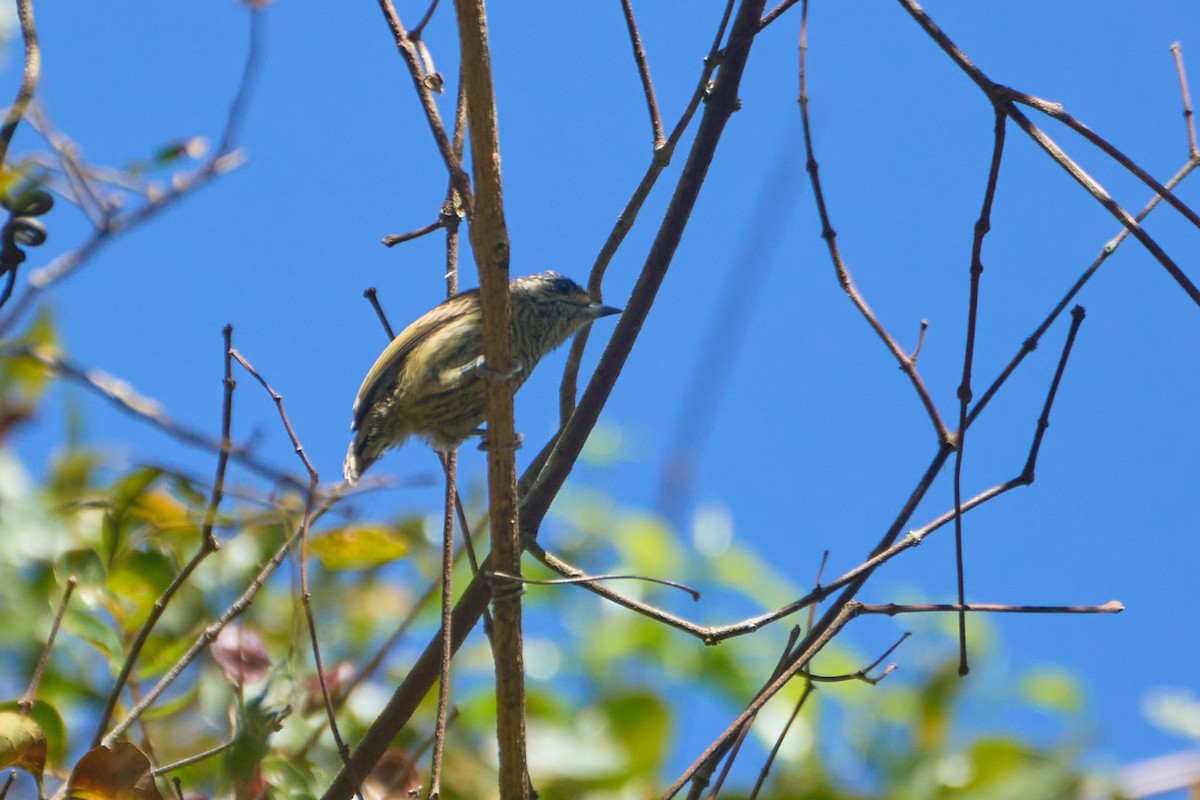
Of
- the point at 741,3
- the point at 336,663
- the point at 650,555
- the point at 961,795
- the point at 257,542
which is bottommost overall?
the point at 961,795

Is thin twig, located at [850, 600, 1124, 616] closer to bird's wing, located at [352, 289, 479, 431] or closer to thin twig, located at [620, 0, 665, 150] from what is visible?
thin twig, located at [620, 0, 665, 150]

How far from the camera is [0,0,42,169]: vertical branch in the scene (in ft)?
7.77

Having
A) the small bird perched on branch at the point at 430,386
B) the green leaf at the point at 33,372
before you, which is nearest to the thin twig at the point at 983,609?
the small bird perched on branch at the point at 430,386

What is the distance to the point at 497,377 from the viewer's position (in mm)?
2447

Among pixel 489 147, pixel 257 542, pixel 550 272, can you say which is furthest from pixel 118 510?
pixel 550 272

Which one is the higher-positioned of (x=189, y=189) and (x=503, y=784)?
(x=189, y=189)

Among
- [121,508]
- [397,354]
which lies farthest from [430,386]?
[121,508]

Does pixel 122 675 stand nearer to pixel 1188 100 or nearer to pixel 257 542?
pixel 257 542

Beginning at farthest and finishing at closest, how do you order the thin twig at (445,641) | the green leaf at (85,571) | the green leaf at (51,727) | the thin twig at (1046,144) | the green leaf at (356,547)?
the green leaf at (356,547)
the green leaf at (85,571)
the green leaf at (51,727)
the thin twig at (445,641)
the thin twig at (1046,144)

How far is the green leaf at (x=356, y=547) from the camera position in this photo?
3.04 m

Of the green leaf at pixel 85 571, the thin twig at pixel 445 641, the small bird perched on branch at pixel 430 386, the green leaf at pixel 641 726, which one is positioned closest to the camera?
the thin twig at pixel 445 641

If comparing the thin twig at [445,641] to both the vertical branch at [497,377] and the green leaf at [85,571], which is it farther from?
the green leaf at [85,571]

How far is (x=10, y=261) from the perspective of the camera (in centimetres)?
248

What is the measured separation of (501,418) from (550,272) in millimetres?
2591
